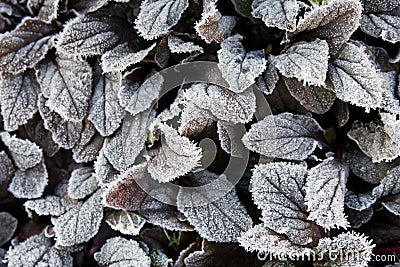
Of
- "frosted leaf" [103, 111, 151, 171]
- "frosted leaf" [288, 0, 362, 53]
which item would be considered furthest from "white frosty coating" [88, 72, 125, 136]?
"frosted leaf" [288, 0, 362, 53]

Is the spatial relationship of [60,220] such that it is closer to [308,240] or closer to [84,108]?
[84,108]

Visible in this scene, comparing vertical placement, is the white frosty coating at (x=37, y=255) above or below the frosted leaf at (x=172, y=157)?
below

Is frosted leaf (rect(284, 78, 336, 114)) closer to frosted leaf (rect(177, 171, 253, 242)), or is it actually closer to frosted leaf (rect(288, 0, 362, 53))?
frosted leaf (rect(288, 0, 362, 53))

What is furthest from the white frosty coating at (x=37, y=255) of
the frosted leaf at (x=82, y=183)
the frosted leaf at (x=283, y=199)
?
the frosted leaf at (x=283, y=199)

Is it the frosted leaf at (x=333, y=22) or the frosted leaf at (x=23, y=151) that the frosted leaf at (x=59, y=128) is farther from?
the frosted leaf at (x=333, y=22)

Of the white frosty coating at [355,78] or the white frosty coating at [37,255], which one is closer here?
the white frosty coating at [355,78]

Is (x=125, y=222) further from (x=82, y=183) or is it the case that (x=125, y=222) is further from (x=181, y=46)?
(x=181, y=46)

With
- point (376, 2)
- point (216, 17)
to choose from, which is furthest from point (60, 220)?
point (376, 2)
